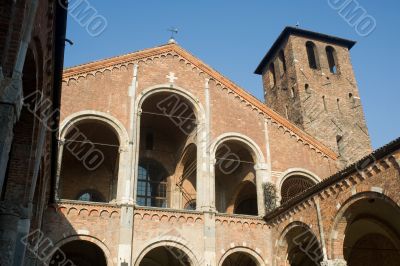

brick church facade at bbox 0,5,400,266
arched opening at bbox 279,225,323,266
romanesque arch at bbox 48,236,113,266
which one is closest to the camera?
brick church facade at bbox 0,5,400,266

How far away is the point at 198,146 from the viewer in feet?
58.7

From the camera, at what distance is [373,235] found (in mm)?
16453

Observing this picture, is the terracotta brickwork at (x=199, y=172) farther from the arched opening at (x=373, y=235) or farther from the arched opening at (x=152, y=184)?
the arched opening at (x=373, y=235)

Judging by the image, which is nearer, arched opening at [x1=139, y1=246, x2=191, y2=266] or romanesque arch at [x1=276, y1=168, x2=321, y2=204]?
romanesque arch at [x1=276, y1=168, x2=321, y2=204]

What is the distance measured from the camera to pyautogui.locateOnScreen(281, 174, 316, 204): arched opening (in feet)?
62.3

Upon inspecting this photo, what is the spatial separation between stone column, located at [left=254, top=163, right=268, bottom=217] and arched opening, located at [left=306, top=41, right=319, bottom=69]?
1251cm

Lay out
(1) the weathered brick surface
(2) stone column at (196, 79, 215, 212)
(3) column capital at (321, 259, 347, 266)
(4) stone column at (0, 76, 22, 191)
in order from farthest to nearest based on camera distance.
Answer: (1) the weathered brick surface, (2) stone column at (196, 79, 215, 212), (3) column capital at (321, 259, 347, 266), (4) stone column at (0, 76, 22, 191)

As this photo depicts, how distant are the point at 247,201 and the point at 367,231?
6421 millimetres

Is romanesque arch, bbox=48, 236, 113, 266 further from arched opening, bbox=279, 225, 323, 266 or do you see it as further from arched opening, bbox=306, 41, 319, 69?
arched opening, bbox=306, 41, 319, 69

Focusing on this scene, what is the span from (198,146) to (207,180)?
61.8 inches

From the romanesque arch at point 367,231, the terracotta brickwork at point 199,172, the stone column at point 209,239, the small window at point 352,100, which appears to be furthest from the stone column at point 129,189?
the small window at point 352,100

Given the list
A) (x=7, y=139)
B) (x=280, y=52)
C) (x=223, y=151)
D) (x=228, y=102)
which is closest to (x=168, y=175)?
(x=223, y=151)

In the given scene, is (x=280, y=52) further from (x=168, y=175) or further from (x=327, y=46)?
(x=168, y=175)

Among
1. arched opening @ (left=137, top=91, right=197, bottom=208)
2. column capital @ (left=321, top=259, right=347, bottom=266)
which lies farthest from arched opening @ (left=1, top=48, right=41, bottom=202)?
arched opening @ (left=137, top=91, right=197, bottom=208)
